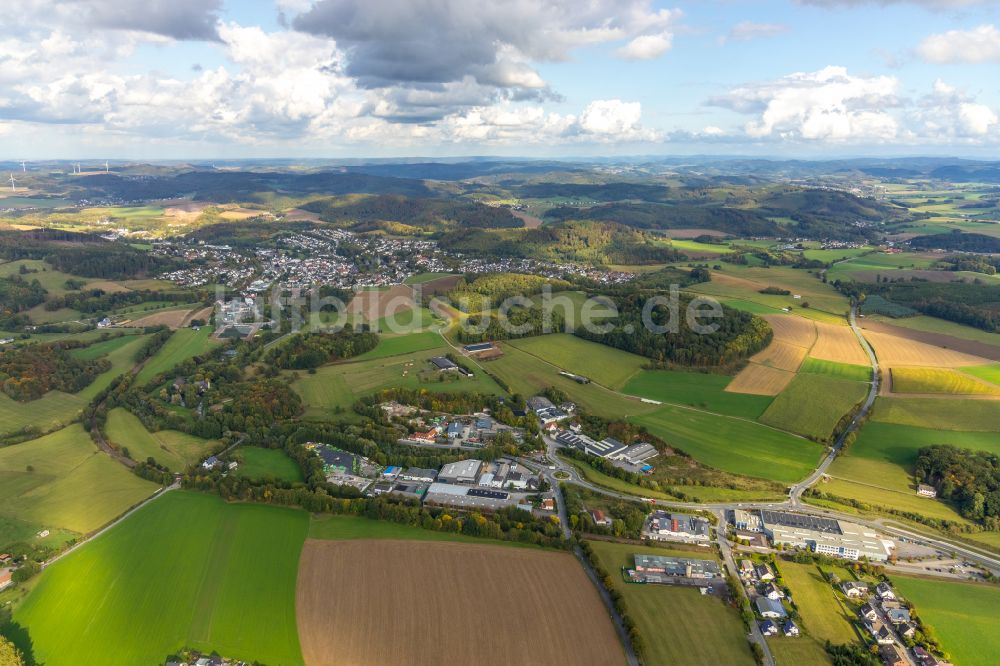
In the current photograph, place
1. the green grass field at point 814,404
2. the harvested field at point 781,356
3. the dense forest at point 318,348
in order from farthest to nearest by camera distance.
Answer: the dense forest at point 318,348 < the harvested field at point 781,356 < the green grass field at point 814,404

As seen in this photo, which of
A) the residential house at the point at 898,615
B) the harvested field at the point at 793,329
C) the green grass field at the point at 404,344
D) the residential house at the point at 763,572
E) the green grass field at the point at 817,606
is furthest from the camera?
the harvested field at the point at 793,329

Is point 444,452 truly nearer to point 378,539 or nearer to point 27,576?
point 378,539

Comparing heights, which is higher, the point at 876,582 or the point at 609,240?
the point at 609,240

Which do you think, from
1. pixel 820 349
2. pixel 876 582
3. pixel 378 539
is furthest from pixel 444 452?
pixel 820 349

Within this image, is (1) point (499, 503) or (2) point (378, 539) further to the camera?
(1) point (499, 503)

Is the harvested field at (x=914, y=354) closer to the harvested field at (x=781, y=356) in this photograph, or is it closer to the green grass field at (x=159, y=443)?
the harvested field at (x=781, y=356)

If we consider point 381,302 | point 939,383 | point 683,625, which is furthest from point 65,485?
point 939,383

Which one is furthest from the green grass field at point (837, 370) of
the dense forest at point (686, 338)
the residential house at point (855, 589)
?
the residential house at point (855, 589)
